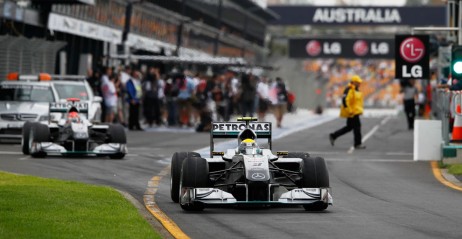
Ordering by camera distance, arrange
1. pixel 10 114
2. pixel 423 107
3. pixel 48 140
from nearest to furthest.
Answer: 1. pixel 48 140
2. pixel 10 114
3. pixel 423 107

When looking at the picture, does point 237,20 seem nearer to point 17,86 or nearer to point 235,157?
point 17,86

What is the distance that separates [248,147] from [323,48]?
68514 mm

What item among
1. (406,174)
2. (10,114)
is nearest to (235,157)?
(406,174)

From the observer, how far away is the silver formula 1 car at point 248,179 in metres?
15.8

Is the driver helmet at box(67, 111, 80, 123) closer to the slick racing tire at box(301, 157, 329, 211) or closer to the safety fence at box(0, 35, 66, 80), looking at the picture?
the slick racing tire at box(301, 157, 329, 211)

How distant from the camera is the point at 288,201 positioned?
52.1ft

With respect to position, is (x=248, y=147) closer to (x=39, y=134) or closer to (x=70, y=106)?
(x=39, y=134)

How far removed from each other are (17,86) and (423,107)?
34.3m

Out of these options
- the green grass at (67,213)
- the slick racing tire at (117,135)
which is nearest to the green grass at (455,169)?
the slick racing tire at (117,135)

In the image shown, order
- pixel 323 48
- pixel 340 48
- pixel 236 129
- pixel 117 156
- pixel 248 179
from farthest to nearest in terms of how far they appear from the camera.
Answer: pixel 340 48, pixel 323 48, pixel 117 156, pixel 236 129, pixel 248 179

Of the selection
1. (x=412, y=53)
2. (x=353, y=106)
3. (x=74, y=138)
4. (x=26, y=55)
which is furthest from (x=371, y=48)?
(x=74, y=138)

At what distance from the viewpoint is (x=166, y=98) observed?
46.4 metres

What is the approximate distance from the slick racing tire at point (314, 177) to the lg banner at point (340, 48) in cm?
6794

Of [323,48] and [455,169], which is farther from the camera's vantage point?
[323,48]
